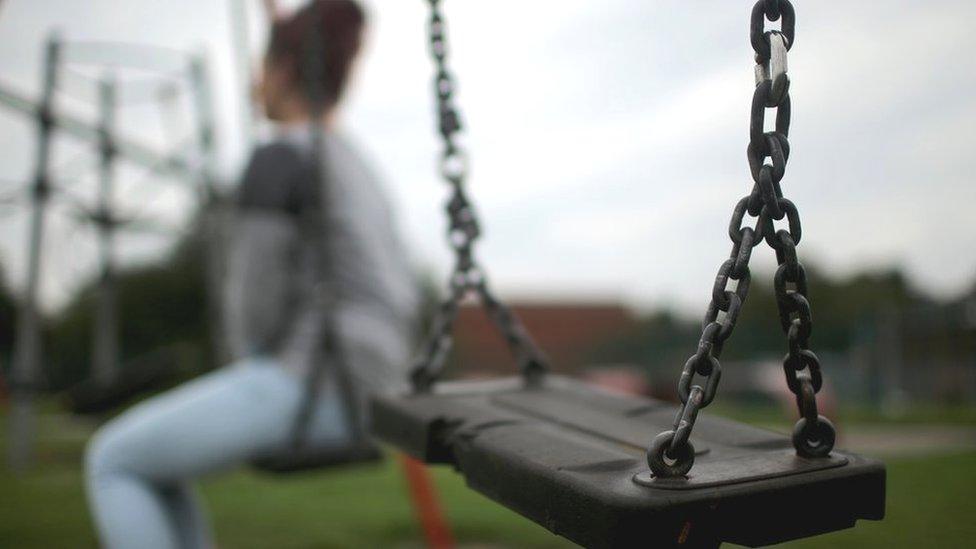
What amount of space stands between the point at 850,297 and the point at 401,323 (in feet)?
58.0

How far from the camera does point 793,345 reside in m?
0.63

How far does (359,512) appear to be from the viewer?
10.1 ft

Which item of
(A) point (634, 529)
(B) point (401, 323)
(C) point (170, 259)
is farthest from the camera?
(C) point (170, 259)

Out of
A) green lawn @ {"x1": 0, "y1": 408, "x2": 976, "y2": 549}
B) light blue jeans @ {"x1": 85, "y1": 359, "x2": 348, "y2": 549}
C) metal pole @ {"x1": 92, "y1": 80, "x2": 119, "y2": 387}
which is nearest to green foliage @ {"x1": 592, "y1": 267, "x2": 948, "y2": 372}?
green lawn @ {"x1": 0, "y1": 408, "x2": 976, "y2": 549}

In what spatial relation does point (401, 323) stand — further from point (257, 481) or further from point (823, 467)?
point (257, 481)

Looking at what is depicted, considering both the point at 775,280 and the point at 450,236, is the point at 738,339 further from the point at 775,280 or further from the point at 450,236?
the point at 775,280

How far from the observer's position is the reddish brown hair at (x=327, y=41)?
1.43 metres

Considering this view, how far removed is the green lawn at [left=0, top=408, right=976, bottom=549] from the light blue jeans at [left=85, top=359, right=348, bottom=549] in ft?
1.88

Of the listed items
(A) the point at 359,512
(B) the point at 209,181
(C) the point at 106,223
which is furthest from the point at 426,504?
(C) the point at 106,223

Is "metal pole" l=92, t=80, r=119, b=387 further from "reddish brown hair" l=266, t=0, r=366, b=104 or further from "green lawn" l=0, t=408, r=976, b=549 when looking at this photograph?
"reddish brown hair" l=266, t=0, r=366, b=104

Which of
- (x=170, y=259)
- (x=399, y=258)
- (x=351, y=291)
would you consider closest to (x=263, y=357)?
→ (x=351, y=291)

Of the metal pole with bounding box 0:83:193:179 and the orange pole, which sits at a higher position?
the metal pole with bounding box 0:83:193:179

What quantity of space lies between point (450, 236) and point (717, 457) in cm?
50

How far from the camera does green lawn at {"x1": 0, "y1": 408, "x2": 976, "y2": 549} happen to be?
2.48 m
